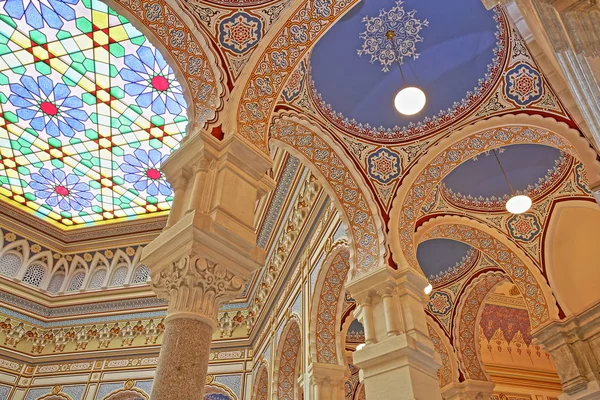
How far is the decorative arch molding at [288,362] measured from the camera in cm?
760

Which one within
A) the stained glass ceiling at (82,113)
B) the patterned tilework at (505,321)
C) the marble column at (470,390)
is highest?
the stained glass ceiling at (82,113)

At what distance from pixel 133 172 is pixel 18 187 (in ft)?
9.23

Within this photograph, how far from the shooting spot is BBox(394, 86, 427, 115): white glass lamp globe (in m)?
4.74

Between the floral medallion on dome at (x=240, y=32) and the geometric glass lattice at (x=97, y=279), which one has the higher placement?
the geometric glass lattice at (x=97, y=279)

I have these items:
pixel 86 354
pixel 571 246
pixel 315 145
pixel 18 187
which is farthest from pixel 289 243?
pixel 18 187

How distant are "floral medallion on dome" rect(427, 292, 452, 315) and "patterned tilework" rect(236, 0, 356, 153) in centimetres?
526

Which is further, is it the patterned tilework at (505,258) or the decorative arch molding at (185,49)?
the patterned tilework at (505,258)

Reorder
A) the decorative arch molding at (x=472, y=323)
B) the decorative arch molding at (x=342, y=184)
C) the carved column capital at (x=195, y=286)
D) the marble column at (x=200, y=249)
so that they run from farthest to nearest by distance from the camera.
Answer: the decorative arch molding at (x=472, y=323) < the decorative arch molding at (x=342, y=184) < the carved column capital at (x=195, y=286) < the marble column at (x=200, y=249)

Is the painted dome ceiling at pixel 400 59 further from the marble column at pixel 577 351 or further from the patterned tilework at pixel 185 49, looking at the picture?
the marble column at pixel 577 351

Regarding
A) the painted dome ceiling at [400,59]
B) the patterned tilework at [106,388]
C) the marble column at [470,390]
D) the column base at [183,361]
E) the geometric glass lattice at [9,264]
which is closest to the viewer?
the column base at [183,361]

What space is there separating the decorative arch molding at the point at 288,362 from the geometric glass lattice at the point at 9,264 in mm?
7061

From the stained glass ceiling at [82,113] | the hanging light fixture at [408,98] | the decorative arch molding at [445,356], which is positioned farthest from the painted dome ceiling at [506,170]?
the stained glass ceiling at [82,113]

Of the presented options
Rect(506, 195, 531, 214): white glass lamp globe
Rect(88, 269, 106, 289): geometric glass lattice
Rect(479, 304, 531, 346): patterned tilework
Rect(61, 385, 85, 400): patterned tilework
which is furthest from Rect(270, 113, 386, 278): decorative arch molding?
Rect(88, 269, 106, 289): geometric glass lattice

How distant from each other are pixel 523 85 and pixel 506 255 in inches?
107
